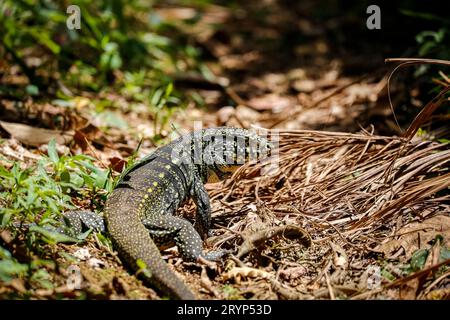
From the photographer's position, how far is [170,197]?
5.23 m

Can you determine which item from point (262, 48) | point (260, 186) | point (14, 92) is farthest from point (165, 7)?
point (260, 186)

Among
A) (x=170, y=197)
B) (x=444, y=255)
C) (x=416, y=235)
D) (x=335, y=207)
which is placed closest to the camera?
(x=444, y=255)

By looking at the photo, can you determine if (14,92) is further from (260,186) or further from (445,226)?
(445,226)

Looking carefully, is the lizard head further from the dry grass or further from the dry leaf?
the dry leaf

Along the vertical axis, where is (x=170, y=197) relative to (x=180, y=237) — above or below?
above

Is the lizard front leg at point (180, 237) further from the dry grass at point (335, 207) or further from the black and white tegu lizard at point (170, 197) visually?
the dry grass at point (335, 207)

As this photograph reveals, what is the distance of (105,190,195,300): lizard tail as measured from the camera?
12.6 ft

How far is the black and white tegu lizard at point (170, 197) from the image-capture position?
4.17m

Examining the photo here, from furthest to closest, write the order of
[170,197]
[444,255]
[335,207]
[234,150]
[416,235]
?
[234,150] < [170,197] < [335,207] < [416,235] < [444,255]

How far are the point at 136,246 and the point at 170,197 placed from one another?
1.11 m

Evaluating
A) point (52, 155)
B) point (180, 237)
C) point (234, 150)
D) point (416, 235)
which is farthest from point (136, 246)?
point (416, 235)

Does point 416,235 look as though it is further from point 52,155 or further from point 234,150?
point 52,155

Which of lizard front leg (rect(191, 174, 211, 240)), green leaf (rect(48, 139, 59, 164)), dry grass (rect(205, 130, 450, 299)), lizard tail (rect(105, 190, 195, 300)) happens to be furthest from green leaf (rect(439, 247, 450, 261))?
green leaf (rect(48, 139, 59, 164))

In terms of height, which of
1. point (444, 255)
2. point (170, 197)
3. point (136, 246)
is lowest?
point (444, 255)
